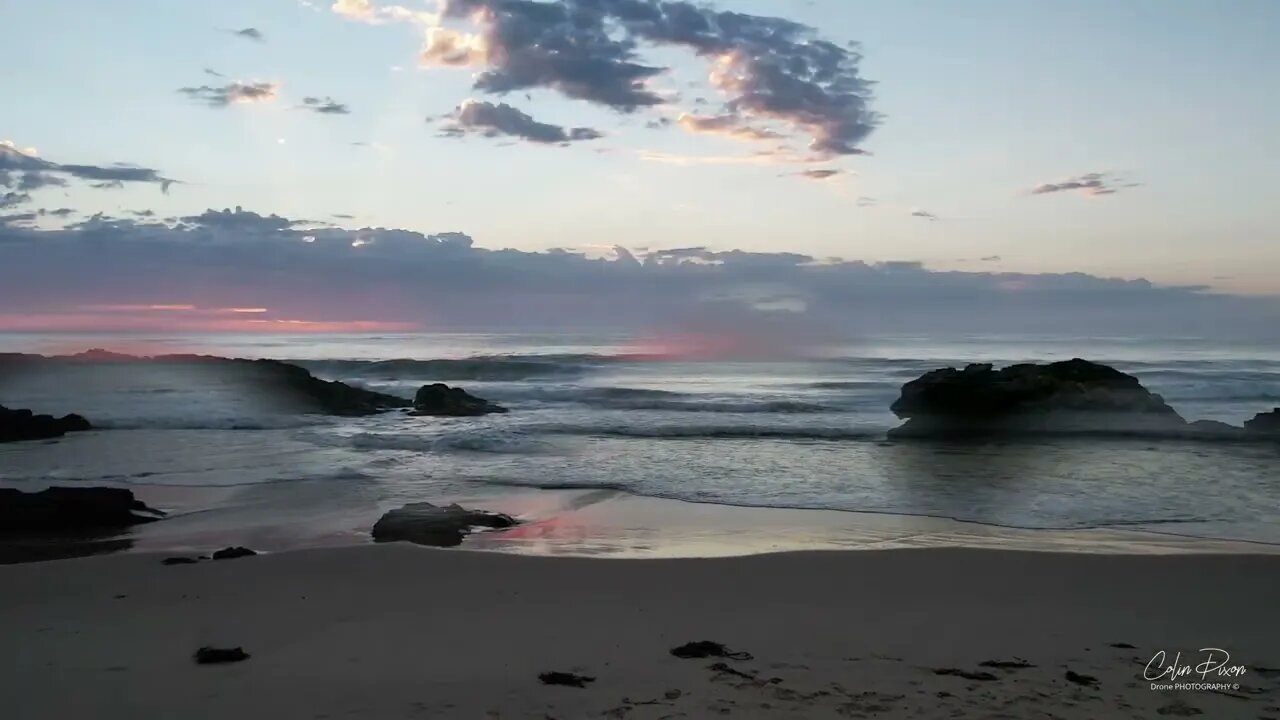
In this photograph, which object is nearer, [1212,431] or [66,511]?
[66,511]

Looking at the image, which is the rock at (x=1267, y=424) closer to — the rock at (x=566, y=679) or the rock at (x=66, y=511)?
the rock at (x=566, y=679)

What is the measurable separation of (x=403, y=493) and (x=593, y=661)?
302 inches

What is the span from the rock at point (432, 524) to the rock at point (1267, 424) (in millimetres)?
15549

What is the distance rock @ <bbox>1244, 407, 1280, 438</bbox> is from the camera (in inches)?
672

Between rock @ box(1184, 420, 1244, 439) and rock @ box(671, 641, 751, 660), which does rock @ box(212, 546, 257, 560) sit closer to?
rock @ box(671, 641, 751, 660)

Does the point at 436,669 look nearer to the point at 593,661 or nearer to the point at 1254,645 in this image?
the point at 593,661

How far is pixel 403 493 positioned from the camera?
12.2 meters

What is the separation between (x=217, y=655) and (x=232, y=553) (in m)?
3.08

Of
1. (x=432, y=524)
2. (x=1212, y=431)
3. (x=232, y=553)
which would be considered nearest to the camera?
(x=232, y=553)

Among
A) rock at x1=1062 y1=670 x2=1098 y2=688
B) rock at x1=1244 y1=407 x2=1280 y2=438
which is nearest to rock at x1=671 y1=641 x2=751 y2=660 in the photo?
rock at x1=1062 y1=670 x2=1098 y2=688

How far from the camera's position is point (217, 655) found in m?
5.23
